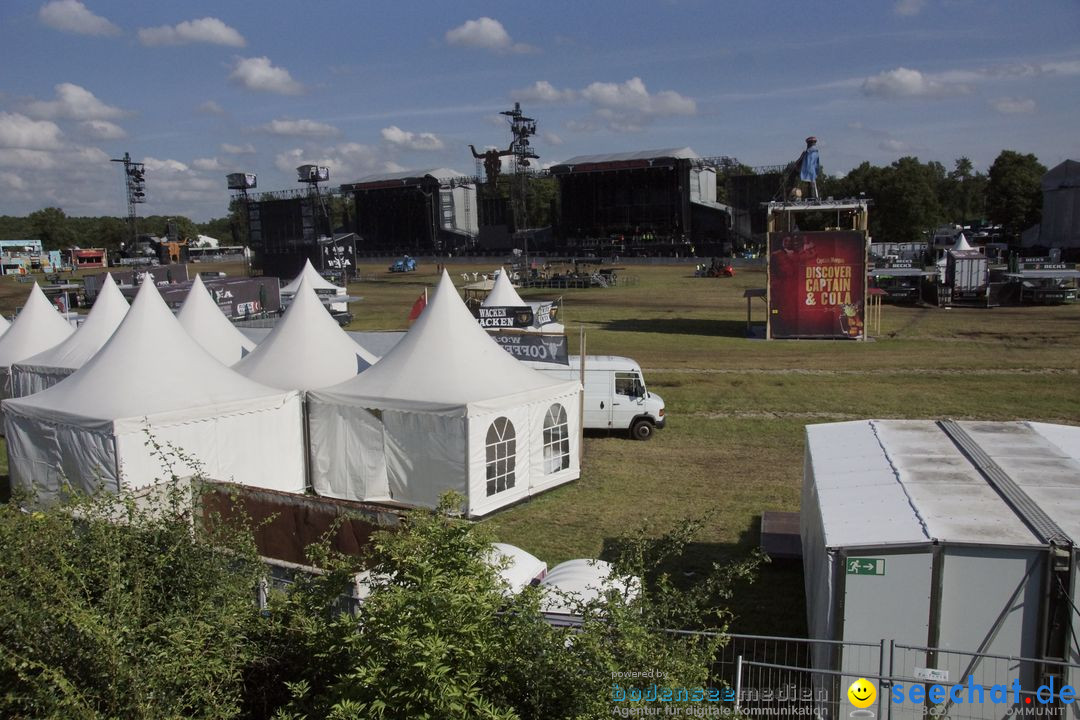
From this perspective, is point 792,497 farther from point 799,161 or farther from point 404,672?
point 799,161

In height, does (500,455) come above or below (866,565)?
below

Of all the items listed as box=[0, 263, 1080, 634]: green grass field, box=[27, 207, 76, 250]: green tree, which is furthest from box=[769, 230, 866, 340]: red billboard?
box=[27, 207, 76, 250]: green tree

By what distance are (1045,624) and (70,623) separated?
260 inches

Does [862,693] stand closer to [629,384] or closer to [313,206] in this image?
[629,384]

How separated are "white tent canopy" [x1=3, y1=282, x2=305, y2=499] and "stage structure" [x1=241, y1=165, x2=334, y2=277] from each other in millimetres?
54256

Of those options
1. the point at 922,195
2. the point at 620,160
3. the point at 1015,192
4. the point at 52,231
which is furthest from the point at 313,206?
the point at 52,231

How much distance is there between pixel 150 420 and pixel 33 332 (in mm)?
11235

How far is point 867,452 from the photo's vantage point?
8445 millimetres

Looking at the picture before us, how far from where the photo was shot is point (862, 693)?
595 centimetres

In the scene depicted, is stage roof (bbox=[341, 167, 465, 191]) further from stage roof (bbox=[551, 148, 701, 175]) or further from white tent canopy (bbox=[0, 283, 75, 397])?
white tent canopy (bbox=[0, 283, 75, 397])

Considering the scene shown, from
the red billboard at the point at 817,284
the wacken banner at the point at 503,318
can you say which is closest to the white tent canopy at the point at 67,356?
the wacken banner at the point at 503,318

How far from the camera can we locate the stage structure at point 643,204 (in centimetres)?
8531

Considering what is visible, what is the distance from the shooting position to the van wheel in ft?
55.3

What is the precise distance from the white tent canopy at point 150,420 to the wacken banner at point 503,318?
250 inches
